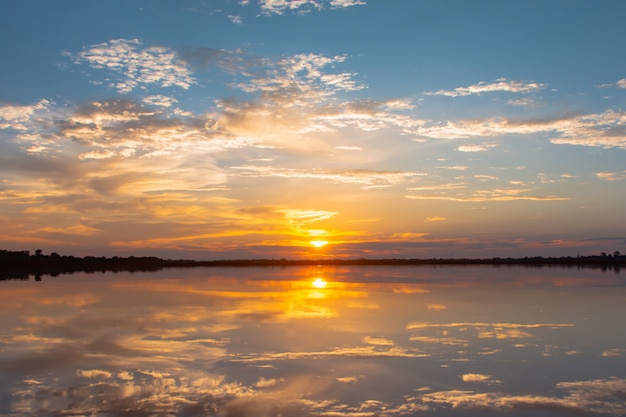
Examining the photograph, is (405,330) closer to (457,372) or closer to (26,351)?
(457,372)

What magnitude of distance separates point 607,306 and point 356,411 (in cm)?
1830

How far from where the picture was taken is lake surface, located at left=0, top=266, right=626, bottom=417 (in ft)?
30.5

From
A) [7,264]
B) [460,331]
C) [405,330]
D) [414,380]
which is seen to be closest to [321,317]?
[405,330]

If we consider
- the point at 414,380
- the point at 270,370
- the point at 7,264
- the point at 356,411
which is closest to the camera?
the point at 356,411

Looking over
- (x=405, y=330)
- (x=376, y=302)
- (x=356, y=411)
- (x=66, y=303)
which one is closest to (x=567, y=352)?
(x=405, y=330)

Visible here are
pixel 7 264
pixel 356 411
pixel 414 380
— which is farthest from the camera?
pixel 7 264

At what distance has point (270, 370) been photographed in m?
11.8

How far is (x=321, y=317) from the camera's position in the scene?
2039 cm

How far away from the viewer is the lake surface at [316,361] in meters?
9.30

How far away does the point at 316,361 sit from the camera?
12.6m

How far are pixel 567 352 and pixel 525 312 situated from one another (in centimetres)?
797

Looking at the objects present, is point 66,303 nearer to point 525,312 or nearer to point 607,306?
point 525,312

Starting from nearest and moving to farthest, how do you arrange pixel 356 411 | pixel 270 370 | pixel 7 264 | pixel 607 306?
pixel 356 411 < pixel 270 370 < pixel 607 306 < pixel 7 264

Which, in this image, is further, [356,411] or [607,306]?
[607,306]
